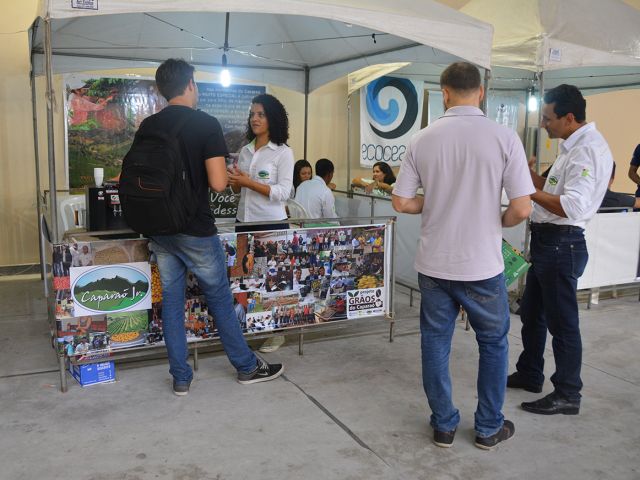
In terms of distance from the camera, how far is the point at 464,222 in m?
2.67

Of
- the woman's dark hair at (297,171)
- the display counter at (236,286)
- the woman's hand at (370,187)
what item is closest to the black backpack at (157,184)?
the display counter at (236,286)

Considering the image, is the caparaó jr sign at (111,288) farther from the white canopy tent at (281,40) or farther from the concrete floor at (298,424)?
the white canopy tent at (281,40)

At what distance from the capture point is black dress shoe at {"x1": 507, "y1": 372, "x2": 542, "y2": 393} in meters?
3.60

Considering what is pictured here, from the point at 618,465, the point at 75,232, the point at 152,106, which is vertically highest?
the point at 152,106

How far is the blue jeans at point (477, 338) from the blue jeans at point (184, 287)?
1174 millimetres

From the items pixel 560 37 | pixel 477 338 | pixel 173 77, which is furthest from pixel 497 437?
pixel 560 37

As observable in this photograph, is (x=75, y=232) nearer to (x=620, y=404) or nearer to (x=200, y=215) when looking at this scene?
(x=200, y=215)

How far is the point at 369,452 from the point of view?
113 inches

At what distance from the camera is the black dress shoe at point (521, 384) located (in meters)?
3.60

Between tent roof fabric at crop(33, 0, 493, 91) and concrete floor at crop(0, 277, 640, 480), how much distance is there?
7.26ft

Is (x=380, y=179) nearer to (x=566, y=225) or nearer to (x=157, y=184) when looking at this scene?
(x=566, y=225)

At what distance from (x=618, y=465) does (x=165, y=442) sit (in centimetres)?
211

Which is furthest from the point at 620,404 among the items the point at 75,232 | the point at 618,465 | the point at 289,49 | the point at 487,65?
the point at 289,49

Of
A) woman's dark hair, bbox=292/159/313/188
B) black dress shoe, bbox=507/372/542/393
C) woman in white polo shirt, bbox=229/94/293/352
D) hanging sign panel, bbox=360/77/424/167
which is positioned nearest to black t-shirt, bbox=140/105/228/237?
woman in white polo shirt, bbox=229/94/293/352
